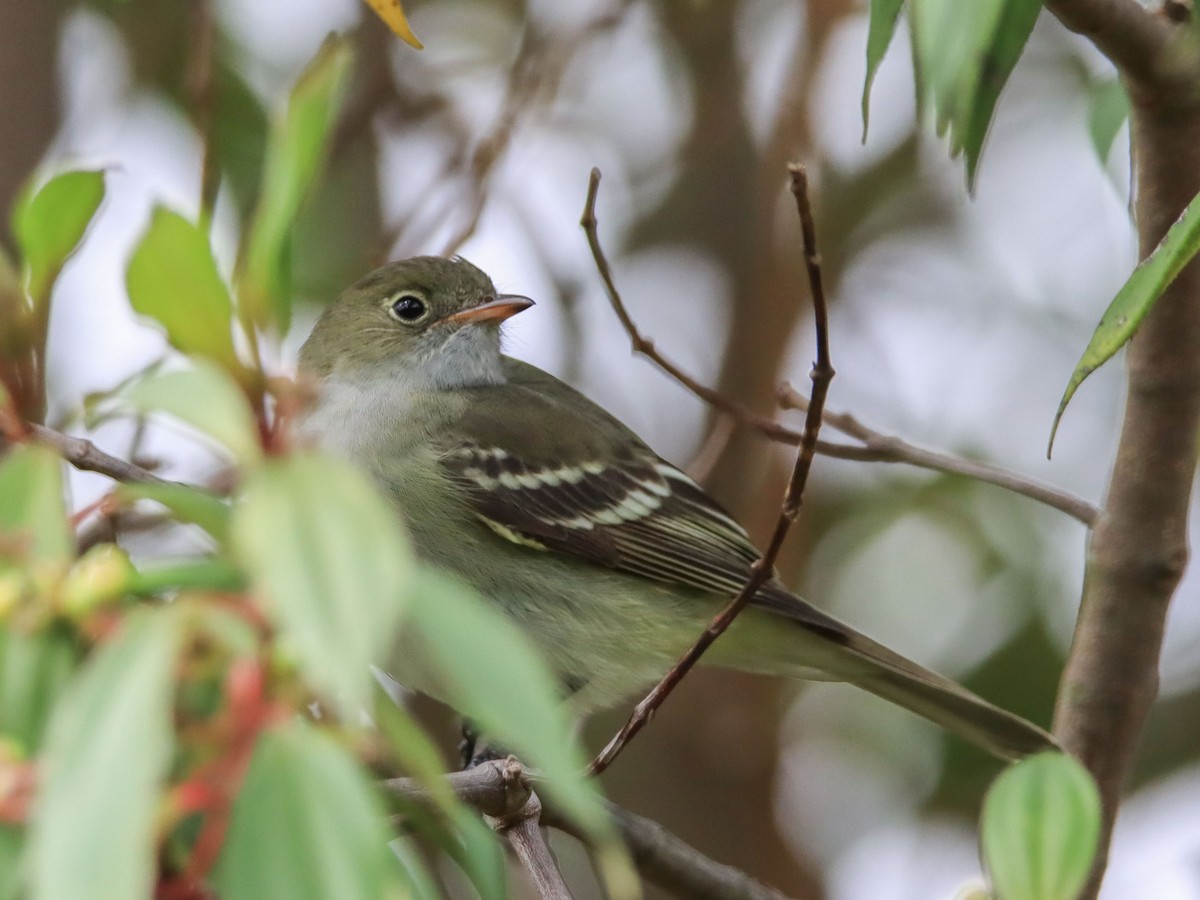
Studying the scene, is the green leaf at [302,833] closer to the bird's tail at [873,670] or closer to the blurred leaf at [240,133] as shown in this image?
the bird's tail at [873,670]

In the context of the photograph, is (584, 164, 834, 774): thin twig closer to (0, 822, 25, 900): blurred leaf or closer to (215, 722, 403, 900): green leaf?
(215, 722, 403, 900): green leaf

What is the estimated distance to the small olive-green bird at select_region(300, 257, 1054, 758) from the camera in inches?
184

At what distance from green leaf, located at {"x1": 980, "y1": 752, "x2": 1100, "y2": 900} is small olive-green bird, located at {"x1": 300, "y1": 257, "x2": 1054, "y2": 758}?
7.32 ft

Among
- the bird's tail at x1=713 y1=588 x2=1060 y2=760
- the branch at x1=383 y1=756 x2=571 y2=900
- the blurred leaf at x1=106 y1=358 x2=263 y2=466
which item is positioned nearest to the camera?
the blurred leaf at x1=106 y1=358 x2=263 y2=466

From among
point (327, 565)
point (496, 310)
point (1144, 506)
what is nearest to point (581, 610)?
point (496, 310)

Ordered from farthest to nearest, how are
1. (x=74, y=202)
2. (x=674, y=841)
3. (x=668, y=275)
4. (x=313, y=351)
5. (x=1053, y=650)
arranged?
(x=668, y=275)
(x=1053, y=650)
(x=313, y=351)
(x=674, y=841)
(x=74, y=202)

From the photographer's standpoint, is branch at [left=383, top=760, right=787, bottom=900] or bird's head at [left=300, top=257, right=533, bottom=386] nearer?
branch at [left=383, top=760, right=787, bottom=900]

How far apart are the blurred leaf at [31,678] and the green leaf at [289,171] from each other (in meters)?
0.37

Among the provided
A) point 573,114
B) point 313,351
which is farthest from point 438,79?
point 313,351

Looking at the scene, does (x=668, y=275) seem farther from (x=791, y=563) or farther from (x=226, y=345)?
(x=226, y=345)

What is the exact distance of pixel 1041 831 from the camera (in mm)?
2002

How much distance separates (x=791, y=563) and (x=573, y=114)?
2.41 m

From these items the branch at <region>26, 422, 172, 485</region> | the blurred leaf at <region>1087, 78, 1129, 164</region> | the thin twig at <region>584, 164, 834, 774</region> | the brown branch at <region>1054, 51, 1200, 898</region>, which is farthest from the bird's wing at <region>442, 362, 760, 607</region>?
the blurred leaf at <region>1087, 78, 1129, 164</region>

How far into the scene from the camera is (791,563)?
6.56 metres
